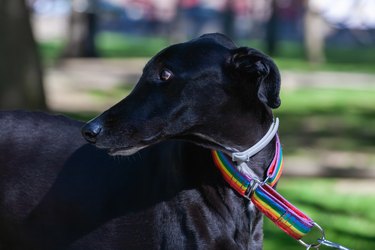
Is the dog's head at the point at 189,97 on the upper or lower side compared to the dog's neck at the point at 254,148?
upper

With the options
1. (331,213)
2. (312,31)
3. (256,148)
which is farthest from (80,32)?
(256,148)

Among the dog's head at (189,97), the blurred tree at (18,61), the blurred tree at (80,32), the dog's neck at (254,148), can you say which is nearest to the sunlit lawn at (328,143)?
the blurred tree at (18,61)

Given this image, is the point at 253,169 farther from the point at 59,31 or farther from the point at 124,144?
the point at 59,31

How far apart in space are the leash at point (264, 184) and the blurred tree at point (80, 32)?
75.9ft

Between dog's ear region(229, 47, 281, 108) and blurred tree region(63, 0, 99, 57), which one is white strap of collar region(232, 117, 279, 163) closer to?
dog's ear region(229, 47, 281, 108)

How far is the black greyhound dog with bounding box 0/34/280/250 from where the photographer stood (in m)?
4.00

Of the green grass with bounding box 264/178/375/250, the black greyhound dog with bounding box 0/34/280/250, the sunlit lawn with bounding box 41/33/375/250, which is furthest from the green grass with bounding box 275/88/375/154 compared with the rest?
the black greyhound dog with bounding box 0/34/280/250

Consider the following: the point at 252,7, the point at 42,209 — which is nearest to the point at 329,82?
the point at 42,209

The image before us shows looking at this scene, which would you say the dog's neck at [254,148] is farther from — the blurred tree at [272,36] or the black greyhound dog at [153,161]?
the blurred tree at [272,36]

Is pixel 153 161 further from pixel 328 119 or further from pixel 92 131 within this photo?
pixel 328 119

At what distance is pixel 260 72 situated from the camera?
4004 mm

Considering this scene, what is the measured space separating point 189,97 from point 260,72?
13.5 inches

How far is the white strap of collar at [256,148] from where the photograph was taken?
4156mm

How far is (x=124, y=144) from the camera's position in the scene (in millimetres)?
3965
